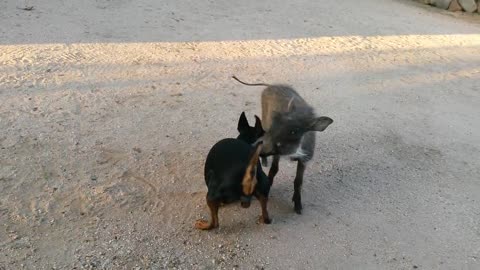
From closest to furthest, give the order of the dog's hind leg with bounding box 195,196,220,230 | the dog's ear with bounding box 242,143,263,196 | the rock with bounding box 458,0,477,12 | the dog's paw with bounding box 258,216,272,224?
the dog's ear with bounding box 242,143,263,196 < the dog's hind leg with bounding box 195,196,220,230 < the dog's paw with bounding box 258,216,272,224 < the rock with bounding box 458,0,477,12

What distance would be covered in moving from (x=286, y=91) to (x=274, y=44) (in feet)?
9.45

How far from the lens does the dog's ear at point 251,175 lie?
3.38 m

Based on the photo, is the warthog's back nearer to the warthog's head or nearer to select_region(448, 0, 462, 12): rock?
the warthog's head

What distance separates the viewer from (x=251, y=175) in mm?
3418

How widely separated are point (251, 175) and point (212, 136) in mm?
1526

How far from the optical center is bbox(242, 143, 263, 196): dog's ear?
338cm

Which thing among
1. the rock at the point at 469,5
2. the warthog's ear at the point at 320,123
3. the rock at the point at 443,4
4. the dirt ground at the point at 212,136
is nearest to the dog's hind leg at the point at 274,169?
the dirt ground at the point at 212,136

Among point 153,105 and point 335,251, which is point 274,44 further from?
point 335,251

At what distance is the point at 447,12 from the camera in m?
9.98

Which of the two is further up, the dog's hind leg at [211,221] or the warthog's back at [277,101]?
the warthog's back at [277,101]

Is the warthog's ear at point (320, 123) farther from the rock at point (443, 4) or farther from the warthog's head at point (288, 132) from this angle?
the rock at point (443, 4)

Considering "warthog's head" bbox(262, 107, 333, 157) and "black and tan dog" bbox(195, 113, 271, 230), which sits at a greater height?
"warthog's head" bbox(262, 107, 333, 157)

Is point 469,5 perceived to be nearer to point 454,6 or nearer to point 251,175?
point 454,6

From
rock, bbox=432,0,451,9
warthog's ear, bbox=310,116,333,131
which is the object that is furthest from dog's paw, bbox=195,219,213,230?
rock, bbox=432,0,451,9
